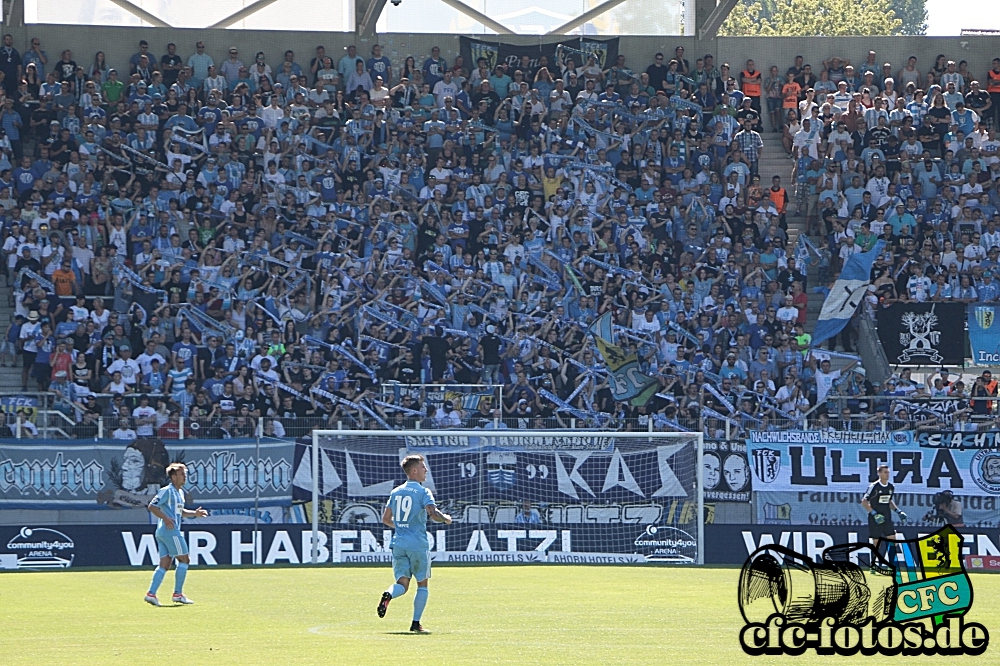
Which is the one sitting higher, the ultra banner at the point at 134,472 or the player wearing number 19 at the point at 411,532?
the player wearing number 19 at the point at 411,532

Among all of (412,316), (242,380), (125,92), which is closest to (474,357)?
(412,316)

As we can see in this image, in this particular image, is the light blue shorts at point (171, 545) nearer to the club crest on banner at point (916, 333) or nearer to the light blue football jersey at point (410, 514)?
the light blue football jersey at point (410, 514)

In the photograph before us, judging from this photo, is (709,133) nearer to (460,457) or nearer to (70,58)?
(460,457)

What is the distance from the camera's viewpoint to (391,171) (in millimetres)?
31625

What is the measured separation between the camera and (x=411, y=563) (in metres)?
14.7

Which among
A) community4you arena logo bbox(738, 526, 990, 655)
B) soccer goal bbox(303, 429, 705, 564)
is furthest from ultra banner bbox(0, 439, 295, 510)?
community4you arena logo bbox(738, 526, 990, 655)

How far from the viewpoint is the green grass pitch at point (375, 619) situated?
13078 millimetres

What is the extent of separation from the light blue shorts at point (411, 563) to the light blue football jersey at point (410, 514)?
5 cm

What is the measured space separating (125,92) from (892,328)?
16539 millimetres

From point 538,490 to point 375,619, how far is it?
35.1 ft

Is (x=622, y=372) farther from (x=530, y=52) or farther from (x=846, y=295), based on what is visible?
(x=530, y=52)

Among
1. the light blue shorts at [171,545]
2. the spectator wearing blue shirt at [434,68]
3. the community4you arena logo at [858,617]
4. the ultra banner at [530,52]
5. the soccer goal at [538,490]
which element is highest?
the ultra banner at [530,52]

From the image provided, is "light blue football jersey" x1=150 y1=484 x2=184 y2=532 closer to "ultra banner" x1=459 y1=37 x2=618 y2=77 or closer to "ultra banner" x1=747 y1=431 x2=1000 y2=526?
"ultra banner" x1=747 y1=431 x2=1000 y2=526

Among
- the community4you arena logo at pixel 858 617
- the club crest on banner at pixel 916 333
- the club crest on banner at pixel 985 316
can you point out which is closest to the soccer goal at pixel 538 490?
the club crest on banner at pixel 916 333
